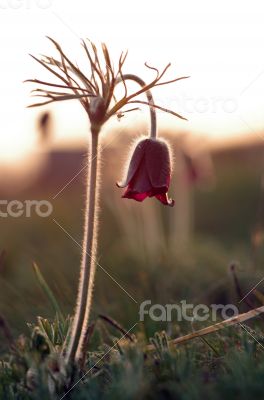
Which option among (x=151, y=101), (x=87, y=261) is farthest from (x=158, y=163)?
(x=87, y=261)

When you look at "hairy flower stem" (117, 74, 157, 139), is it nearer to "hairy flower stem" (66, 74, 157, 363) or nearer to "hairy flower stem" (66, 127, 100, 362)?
"hairy flower stem" (66, 74, 157, 363)

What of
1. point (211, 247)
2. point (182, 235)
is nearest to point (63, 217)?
point (182, 235)

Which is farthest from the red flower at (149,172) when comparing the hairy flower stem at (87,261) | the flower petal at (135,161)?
the hairy flower stem at (87,261)

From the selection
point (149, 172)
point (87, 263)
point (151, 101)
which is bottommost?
point (87, 263)

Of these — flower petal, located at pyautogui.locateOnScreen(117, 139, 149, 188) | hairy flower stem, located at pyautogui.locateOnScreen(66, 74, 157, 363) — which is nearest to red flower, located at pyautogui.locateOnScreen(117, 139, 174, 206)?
flower petal, located at pyautogui.locateOnScreen(117, 139, 149, 188)

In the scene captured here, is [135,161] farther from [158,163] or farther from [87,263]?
[87,263]

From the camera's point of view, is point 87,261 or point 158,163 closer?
point 87,261

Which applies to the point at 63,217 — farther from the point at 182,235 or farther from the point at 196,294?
the point at 196,294
